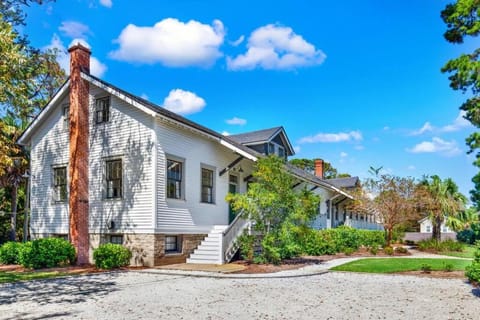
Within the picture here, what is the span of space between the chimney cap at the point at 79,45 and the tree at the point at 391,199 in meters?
19.7

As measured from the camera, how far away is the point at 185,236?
16.8m

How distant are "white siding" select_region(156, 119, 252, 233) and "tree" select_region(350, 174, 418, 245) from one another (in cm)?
1174

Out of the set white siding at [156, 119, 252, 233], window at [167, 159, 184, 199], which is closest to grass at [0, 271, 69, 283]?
white siding at [156, 119, 252, 233]

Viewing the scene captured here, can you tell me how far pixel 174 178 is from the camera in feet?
54.5

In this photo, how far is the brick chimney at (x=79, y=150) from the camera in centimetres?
1655

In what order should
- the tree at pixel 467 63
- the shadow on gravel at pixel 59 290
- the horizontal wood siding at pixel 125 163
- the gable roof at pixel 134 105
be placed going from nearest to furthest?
the shadow on gravel at pixel 59 290
the tree at pixel 467 63
the gable roof at pixel 134 105
the horizontal wood siding at pixel 125 163

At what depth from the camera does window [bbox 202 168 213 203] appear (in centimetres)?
1861

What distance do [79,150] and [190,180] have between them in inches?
191

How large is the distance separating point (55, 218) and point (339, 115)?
17.7 metres

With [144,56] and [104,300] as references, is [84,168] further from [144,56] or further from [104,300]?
[104,300]

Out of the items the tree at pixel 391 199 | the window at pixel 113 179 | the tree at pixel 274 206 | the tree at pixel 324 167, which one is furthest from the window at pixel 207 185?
the tree at pixel 324 167

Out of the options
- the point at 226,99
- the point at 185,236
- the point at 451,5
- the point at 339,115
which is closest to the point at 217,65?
the point at 226,99

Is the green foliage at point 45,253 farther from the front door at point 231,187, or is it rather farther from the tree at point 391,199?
the tree at point 391,199

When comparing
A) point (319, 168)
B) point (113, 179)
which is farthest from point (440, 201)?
point (113, 179)
